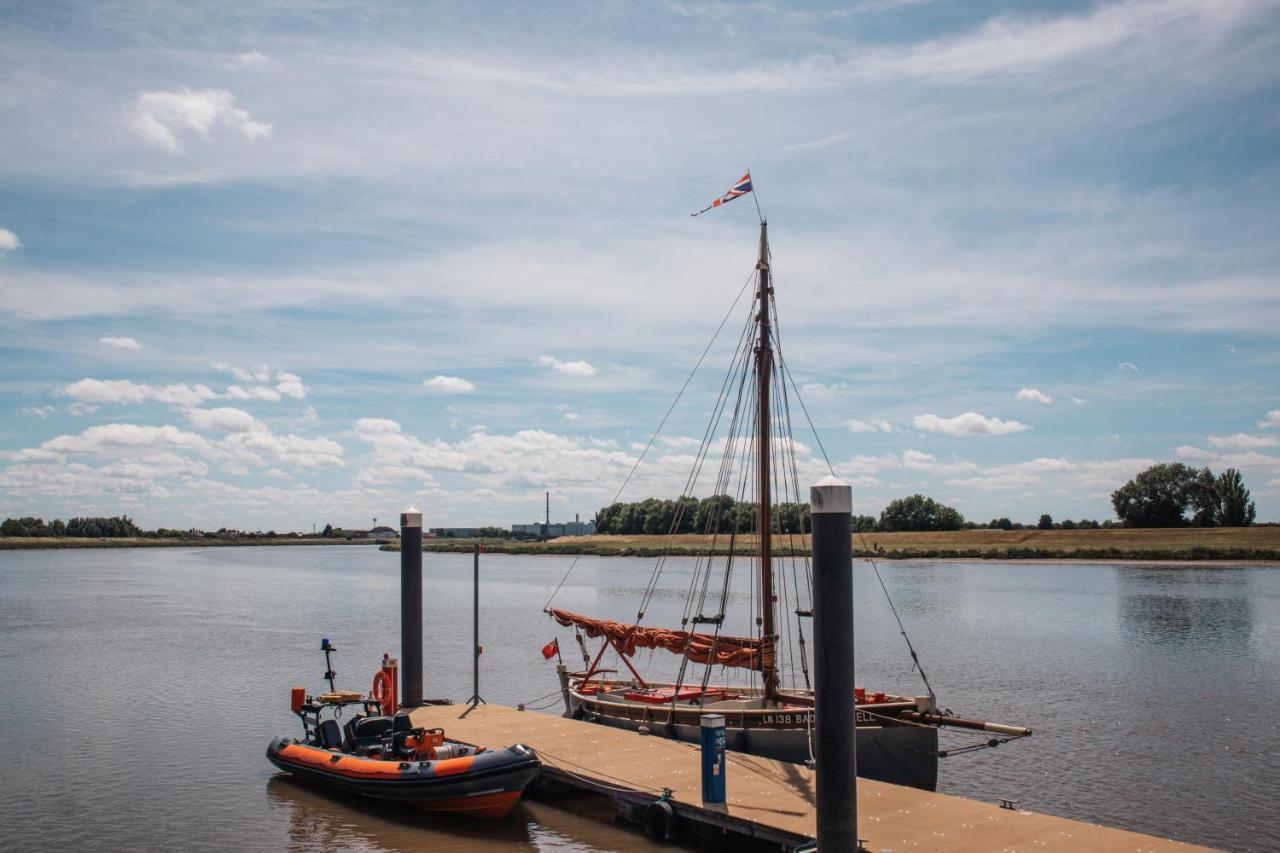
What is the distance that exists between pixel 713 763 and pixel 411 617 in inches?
491

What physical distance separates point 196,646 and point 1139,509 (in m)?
119

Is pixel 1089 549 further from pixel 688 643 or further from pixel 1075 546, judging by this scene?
pixel 688 643

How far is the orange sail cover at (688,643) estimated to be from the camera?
24.6m

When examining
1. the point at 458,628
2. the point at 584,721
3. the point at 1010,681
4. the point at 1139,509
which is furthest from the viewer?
the point at 1139,509

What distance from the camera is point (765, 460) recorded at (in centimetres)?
2398

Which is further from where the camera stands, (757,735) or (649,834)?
(757,735)

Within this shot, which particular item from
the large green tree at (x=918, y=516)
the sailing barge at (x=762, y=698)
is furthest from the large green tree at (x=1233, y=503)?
the sailing barge at (x=762, y=698)

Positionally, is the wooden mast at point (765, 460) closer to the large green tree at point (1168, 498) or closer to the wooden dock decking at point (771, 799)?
the wooden dock decking at point (771, 799)

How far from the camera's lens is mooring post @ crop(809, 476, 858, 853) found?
1345 cm

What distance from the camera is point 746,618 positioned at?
70.4m

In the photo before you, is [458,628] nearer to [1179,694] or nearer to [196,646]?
[196,646]

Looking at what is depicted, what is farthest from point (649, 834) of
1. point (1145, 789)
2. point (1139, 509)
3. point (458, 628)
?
point (1139, 509)

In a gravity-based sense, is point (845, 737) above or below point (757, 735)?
above

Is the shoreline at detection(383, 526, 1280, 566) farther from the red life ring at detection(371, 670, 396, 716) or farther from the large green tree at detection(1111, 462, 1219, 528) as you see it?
the red life ring at detection(371, 670, 396, 716)
